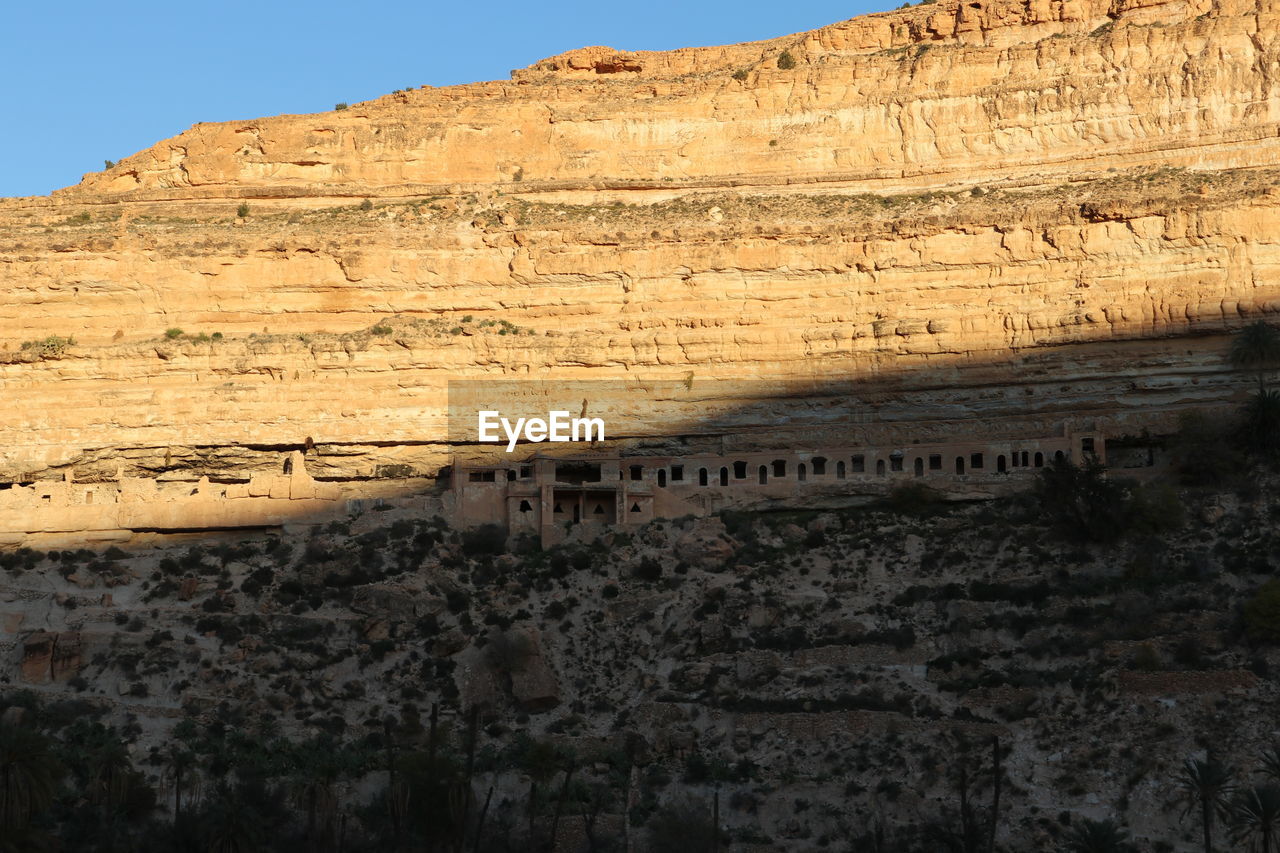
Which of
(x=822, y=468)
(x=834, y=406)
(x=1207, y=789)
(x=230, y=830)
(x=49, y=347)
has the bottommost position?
(x=230, y=830)

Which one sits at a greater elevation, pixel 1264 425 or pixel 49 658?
pixel 1264 425

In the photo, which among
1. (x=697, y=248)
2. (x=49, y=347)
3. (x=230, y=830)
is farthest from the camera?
(x=697, y=248)

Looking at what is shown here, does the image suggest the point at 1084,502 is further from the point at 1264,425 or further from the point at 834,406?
the point at 834,406

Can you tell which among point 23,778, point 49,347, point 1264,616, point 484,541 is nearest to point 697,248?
point 484,541

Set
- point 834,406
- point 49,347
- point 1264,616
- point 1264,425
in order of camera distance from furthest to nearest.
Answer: point 49,347 < point 834,406 < point 1264,425 < point 1264,616

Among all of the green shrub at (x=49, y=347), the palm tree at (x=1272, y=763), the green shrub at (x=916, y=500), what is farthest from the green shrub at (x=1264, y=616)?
the green shrub at (x=49, y=347)

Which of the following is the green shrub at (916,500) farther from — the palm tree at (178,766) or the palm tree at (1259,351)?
the palm tree at (178,766)
